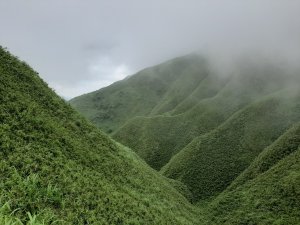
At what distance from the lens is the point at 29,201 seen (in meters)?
17.6

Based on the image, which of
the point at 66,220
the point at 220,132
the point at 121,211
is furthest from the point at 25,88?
the point at 220,132

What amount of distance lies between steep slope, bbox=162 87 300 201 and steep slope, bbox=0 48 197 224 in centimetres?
3715

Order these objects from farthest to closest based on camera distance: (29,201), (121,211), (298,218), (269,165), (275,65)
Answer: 1. (275,65)
2. (269,165)
3. (298,218)
4. (121,211)
5. (29,201)

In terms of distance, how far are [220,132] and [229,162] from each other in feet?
44.8

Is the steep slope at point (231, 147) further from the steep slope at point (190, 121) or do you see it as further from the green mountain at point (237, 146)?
the steep slope at point (190, 121)

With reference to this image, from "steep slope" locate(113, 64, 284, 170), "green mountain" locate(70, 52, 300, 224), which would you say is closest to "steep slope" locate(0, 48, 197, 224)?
"green mountain" locate(70, 52, 300, 224)

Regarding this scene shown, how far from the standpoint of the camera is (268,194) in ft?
170

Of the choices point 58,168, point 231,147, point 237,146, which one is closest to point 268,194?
point 58,168

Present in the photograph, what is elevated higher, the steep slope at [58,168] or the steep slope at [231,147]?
the steep slope at [58,168]

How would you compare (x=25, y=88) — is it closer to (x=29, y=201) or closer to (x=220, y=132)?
(x=29, y=201)

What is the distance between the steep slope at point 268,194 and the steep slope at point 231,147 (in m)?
10.6

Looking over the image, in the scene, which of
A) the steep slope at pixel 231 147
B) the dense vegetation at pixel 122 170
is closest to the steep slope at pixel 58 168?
the dense vegetation at pixel 122 170

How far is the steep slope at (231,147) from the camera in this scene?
7994 cm

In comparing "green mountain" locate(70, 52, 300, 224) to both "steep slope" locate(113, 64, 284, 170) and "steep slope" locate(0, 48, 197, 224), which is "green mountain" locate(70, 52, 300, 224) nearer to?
"steep slope" locate(113, 64, 284, 170)
